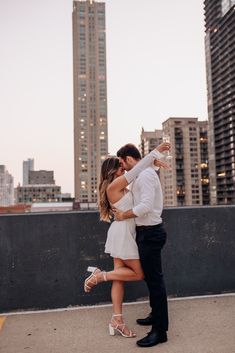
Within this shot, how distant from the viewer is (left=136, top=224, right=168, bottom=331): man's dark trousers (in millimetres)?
3488

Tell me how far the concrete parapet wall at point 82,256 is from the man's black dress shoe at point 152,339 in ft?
4.40

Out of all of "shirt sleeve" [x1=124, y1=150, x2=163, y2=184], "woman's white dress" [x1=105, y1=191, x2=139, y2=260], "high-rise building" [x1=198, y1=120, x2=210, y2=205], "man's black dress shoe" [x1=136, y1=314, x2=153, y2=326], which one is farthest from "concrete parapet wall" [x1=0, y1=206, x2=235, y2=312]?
"high-rise building" [x1=198, y1=120, x2=210, y2=205]

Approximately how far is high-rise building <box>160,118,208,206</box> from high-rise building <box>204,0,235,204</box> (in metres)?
13.9

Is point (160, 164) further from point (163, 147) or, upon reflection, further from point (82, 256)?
point (82, 256)

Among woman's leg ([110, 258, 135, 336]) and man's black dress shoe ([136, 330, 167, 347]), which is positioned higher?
woman's leg ([110, 258, 135, 336])

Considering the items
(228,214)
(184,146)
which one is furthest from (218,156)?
(228,214)

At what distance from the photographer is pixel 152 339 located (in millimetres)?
3396

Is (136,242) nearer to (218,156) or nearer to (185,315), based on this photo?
(185,315)

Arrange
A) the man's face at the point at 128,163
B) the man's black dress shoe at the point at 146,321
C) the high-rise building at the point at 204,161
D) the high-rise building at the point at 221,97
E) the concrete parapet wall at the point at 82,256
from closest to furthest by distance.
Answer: the man's face at the point at 128,163, the man's black dress shoe at the point at 146,321, the concrete parapet wall at the point at 82,256, the high-rise building at the point at 221,97, the high-rise building at the point at 204,161

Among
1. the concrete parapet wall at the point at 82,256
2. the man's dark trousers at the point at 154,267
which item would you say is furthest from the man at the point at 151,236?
the concrete parapet wall at the point at 82,256

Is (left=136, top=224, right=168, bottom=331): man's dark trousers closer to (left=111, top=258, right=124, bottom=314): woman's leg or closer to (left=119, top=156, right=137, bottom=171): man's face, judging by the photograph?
(left=111, top=258, right=124, bottom=314): woman's leg

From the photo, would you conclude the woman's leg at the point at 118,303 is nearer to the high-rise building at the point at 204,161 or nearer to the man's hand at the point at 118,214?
the man's hand at the point at 118,214

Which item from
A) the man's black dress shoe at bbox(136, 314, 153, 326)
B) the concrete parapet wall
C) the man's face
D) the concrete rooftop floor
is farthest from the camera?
the concrete parapet wall

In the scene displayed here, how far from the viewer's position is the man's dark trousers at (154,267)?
3.49m
